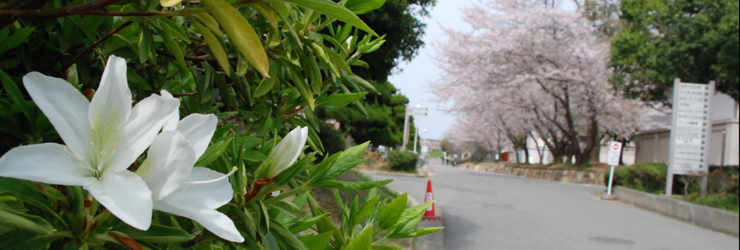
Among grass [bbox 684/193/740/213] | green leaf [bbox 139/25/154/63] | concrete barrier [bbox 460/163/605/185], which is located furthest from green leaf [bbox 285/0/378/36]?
concrete barrier [bbox 460/163/605/185]

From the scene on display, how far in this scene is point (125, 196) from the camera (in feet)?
1.52

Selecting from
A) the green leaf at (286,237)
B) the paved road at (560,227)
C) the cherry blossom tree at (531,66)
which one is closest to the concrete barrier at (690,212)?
the paved road at (560,227)

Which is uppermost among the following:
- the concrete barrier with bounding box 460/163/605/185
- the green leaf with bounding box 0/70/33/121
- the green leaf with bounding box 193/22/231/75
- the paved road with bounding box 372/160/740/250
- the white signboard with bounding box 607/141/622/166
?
the white signboard with bounding box 607/141/622/166

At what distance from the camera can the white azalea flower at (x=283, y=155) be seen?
0.75m

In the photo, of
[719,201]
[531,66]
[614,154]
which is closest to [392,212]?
[719,201]

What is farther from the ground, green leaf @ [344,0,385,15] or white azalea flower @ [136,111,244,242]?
green leaf @ [344,0,385,15]

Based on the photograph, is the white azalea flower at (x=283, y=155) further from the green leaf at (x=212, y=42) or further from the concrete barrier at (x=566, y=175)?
the concrete barrier at (x=566, y=175)

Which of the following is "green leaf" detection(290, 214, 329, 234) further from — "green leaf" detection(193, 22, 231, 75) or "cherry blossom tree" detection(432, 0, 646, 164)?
"cherry blossom tree" detection(432, 0, 646, 164)

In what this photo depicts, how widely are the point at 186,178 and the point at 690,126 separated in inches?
556

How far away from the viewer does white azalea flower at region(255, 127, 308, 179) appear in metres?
0.75

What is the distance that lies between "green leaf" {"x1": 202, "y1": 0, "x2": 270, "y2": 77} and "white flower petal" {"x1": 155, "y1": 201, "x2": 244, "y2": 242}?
20 centimetres

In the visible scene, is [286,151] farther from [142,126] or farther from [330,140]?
[330,140]

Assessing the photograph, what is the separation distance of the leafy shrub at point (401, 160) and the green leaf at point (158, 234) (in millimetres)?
20418

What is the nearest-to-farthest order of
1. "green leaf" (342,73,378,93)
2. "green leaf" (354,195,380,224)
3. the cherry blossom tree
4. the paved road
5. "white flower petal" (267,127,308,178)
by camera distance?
1. "white flower petal" (267,127,308,178)
2. "green leaf" (354,195,380,224)
3. "green leaf" (342,73,378,93)
4. the paved road
5. the cherry blossom tree
